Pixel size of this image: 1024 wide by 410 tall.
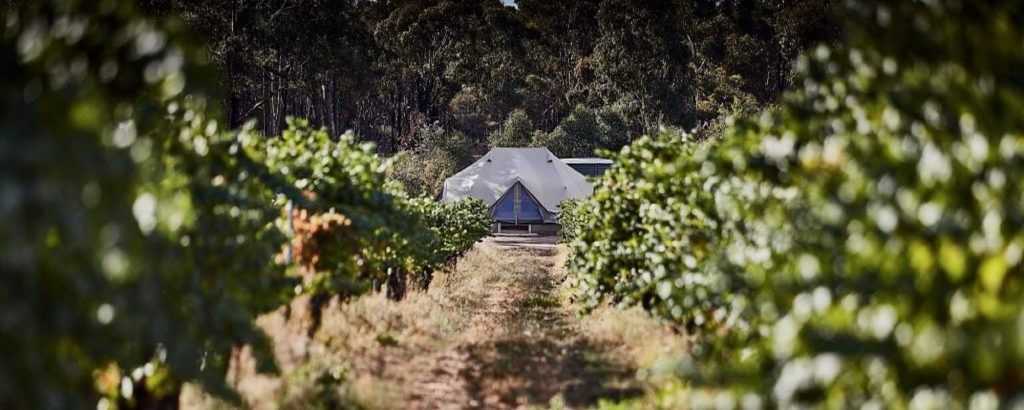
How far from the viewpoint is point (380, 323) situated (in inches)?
443

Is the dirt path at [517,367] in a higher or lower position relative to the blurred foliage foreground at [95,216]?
lower

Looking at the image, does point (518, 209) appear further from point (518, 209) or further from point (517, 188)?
point (517, 188)

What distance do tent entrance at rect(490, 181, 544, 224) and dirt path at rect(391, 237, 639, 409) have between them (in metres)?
28.3

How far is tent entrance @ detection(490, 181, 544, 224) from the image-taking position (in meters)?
44.3

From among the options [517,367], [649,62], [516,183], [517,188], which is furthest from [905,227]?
[649,62]

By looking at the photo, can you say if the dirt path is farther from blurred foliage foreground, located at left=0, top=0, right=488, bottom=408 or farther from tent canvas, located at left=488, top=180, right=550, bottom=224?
tent canvas, located at left=488, top=180, right=550, bottom=224

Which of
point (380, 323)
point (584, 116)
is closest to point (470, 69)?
point (584, 116)

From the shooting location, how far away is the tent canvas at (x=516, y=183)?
43.7 metres

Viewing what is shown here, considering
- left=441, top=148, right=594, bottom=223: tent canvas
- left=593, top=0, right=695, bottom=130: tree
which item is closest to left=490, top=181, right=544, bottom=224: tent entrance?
left=441, top=148, right=594, bottom=223: tent canvas

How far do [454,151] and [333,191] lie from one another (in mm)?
44528

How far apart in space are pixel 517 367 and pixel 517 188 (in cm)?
3448

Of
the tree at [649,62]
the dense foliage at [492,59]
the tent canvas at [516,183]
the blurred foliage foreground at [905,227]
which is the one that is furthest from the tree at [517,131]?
the blurred foliage foreground at [905,227]

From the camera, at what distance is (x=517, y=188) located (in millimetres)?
44094

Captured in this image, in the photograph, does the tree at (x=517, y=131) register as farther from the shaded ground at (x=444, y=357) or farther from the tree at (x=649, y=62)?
the shaded ground at (x=444, y=357)
